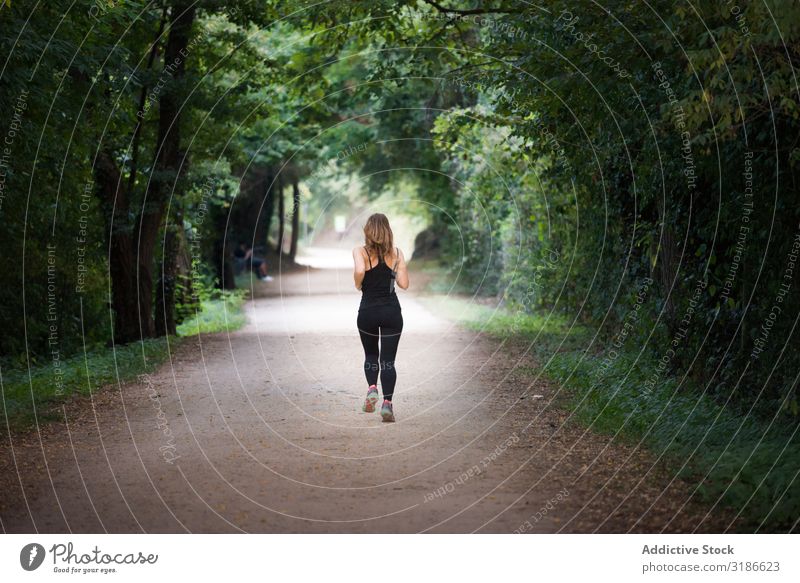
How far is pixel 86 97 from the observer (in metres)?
11.3

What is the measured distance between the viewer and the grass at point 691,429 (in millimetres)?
6223

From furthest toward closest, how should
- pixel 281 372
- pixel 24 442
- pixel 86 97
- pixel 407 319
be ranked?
pixel 407 319 < pixel 281 372 < pixel 86 97 < pixel 24 442

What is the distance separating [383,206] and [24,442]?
44.8m

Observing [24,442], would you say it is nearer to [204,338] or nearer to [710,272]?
[710,272]

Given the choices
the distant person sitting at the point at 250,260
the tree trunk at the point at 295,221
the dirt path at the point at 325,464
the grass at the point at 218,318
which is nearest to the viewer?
the dirt path at the point at 325,464

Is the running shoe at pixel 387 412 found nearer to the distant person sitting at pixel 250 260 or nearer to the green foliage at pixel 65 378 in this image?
the green foliage at pixel 65 378

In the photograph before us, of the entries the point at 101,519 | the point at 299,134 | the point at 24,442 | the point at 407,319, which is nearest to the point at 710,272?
the point at 101,519

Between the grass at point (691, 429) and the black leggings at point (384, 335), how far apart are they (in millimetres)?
1973

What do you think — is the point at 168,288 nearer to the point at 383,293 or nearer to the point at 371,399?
the point at 371,399

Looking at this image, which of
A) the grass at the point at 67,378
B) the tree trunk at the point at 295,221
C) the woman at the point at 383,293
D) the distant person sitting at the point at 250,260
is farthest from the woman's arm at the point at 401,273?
the tree trunk at the point at 295,221

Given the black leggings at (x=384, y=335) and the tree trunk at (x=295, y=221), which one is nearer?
the black leggings at (x=384, y=335)

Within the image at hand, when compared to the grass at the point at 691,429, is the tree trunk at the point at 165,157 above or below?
above

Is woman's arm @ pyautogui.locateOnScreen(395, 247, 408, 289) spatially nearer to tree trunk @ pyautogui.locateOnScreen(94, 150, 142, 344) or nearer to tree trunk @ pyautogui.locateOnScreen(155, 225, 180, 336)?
tree trunk @ pyautogui.locateOnScreen(94, 150, 142, 344)

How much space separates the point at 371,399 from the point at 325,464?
221 centimetres
